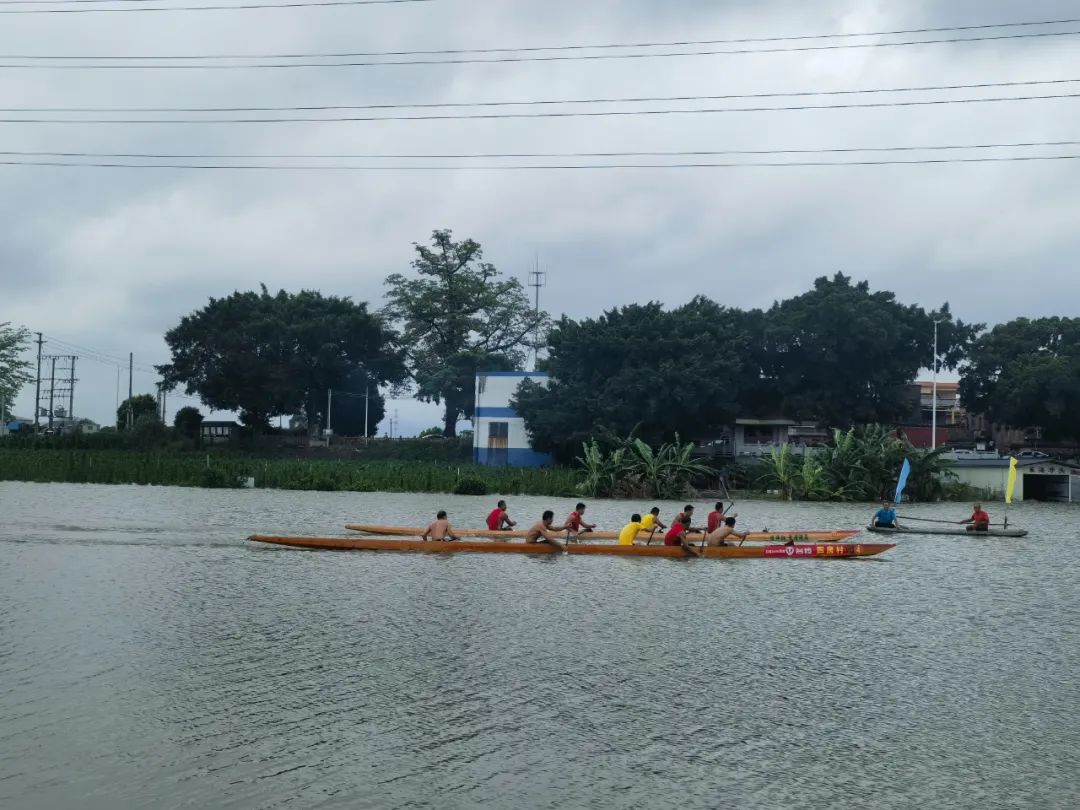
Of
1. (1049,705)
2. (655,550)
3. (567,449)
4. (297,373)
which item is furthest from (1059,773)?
(297,373)

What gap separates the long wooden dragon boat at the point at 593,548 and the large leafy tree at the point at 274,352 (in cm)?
5051

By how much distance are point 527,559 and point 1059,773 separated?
17076 mm

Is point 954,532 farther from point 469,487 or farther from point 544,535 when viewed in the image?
point 469,487

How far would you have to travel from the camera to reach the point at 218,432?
8400 cm

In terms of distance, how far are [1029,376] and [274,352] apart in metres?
51.4

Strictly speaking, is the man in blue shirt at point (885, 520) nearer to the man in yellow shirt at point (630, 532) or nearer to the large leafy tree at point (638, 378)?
the man in yellow shirt at point (630, 532)

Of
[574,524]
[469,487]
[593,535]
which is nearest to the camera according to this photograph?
[574,524]

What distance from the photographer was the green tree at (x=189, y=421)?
81.4 m

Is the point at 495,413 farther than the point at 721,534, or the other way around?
the point at 495,413

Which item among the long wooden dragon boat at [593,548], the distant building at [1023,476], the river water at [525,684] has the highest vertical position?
the distant building at [1023,476]

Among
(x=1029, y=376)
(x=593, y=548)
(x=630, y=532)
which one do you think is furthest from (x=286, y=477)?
(x=1029, y=376)

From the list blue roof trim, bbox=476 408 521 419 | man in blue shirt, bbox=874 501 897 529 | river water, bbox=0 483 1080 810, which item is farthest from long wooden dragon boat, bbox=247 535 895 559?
blue roof trim, bbox=476 408 521 419

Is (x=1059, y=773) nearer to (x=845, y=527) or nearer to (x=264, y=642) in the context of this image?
(x=264, y=642)

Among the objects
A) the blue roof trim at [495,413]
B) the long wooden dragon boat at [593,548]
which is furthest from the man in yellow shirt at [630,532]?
the blue roof trim at [495,413]
